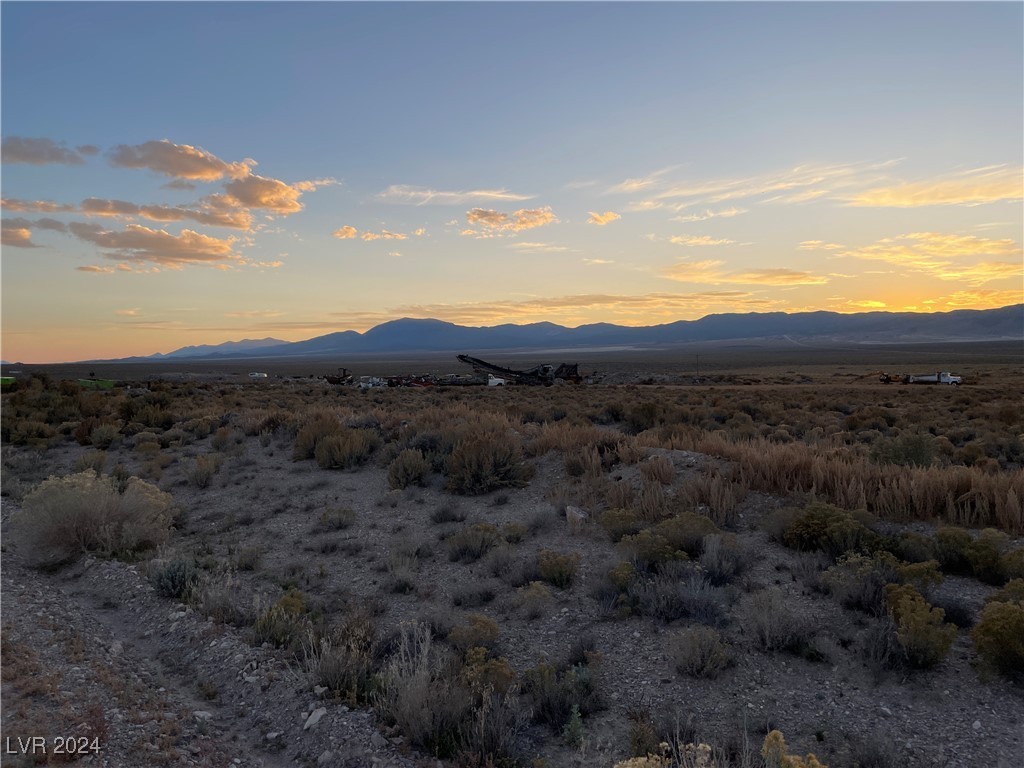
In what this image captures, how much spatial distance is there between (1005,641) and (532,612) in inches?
155

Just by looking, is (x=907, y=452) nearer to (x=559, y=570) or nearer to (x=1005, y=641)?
(x=1005, y=641)

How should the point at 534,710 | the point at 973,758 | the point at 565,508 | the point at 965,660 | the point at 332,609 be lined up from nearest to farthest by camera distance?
1. the point at 973,758
2. the point at 534,710
3. the point at 965,660
4. the point at 332,609
5. the point at 565,508

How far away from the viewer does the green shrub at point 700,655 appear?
5172mm

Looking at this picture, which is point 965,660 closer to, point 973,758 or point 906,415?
point 973,758

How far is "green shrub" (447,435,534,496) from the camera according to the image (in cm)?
1138

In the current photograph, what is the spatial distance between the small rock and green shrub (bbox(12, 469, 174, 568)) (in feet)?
17.7

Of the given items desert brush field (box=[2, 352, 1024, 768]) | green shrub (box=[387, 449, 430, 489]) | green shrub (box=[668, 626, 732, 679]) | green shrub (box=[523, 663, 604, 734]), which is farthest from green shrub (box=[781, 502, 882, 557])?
green shrub (box=[387, 449, 430, 489])

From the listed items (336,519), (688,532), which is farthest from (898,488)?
(336,519)

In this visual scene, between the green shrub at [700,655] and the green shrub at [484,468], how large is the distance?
6.23m

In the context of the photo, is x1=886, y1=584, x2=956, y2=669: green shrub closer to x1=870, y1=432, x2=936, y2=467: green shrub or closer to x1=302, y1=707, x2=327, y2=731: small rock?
x1=302, y1=707, x2=327, y2=731: small rock

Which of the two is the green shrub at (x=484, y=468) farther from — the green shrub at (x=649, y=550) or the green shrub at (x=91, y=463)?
the green shrub at (x=91, y=463)

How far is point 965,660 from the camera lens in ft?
17.0

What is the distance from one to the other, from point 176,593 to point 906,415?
23342 millimetres

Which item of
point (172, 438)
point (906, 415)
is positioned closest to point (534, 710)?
point (172, 438)
